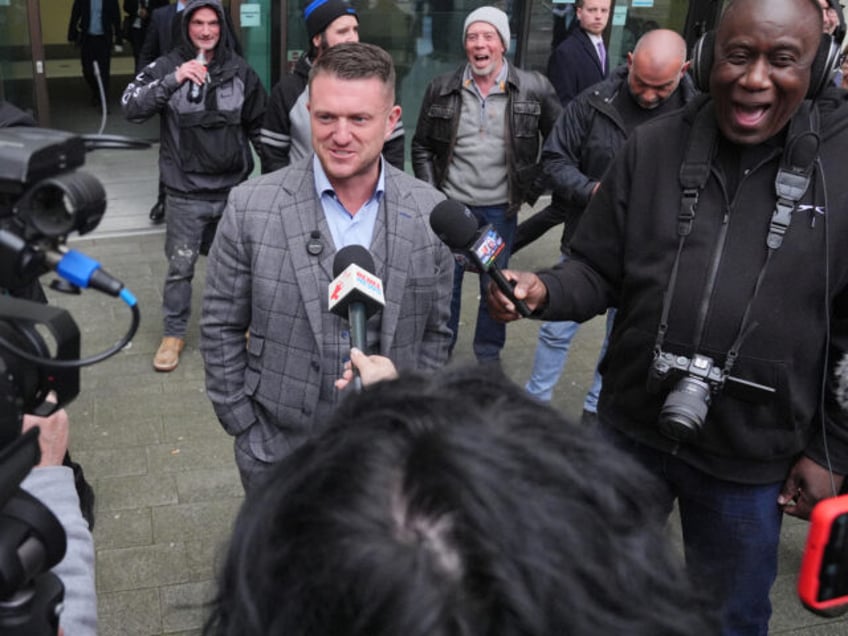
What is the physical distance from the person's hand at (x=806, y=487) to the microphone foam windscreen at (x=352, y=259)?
1277 millimetres

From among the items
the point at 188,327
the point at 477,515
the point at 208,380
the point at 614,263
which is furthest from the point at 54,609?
the point at 188,327

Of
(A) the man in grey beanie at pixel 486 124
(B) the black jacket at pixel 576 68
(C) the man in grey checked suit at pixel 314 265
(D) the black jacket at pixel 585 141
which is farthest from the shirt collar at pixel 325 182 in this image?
(B) the black jacket at pixel 576 68

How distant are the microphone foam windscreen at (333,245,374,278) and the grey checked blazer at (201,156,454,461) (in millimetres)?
267

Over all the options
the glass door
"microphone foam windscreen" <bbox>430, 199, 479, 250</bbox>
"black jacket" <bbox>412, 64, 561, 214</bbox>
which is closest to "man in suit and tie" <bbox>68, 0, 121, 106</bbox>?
the glass door

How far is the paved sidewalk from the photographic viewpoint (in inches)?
130

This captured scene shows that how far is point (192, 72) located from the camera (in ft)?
15.1

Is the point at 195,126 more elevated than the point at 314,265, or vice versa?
the point at 314,265

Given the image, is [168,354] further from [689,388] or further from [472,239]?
[689,388]

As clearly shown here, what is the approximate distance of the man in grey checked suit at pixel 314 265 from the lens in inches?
101

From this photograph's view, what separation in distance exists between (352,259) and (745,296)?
1.00 meters

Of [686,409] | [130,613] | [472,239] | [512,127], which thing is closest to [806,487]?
[686,409]

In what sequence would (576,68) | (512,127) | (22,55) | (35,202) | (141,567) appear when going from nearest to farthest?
1. (35,202)
2. (141,567)
3. (512,127)
4. (576,68)
5. (22,55)

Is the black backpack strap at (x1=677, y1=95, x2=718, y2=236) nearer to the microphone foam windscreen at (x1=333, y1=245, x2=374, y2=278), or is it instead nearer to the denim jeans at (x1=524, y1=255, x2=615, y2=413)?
the microphone foam windscreen at (x1=333, y1=245, x2=374, y2=278)

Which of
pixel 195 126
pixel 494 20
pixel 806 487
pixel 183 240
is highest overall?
pixel 494 20
